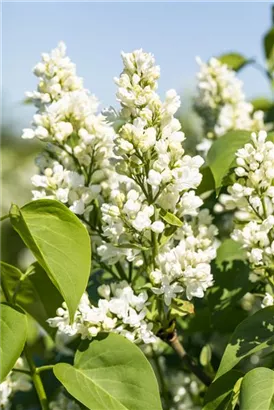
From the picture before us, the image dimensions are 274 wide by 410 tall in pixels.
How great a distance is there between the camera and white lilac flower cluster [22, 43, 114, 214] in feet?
4.00

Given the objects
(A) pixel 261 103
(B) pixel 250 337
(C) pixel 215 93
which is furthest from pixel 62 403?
(A) pixel 261 103

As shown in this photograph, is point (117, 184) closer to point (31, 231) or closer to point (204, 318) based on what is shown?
point (31, 231)

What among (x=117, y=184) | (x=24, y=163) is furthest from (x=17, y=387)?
(x=24, y=163)

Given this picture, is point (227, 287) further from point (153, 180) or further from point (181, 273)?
point (153, 180)

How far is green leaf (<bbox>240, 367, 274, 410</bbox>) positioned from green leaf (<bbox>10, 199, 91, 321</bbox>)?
0.82ft

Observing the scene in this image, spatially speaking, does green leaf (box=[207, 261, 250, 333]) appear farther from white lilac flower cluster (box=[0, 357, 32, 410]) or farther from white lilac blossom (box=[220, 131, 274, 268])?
white lilac flower cluster (box=[0, 357, 32, 410])

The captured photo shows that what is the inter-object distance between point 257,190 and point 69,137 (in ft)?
1.19

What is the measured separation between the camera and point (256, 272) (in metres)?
1.18

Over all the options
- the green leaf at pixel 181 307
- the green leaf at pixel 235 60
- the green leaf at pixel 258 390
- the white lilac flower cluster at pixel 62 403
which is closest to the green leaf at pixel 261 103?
the green leaf at pixel 235 60

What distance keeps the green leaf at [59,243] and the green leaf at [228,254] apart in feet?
1.15

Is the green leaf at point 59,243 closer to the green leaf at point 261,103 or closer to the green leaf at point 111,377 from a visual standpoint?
the green leaf at point 111,377

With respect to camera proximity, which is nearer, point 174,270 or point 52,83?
point 174,270

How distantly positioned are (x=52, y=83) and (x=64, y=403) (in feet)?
2.20

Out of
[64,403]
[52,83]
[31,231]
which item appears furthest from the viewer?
[64,403]
